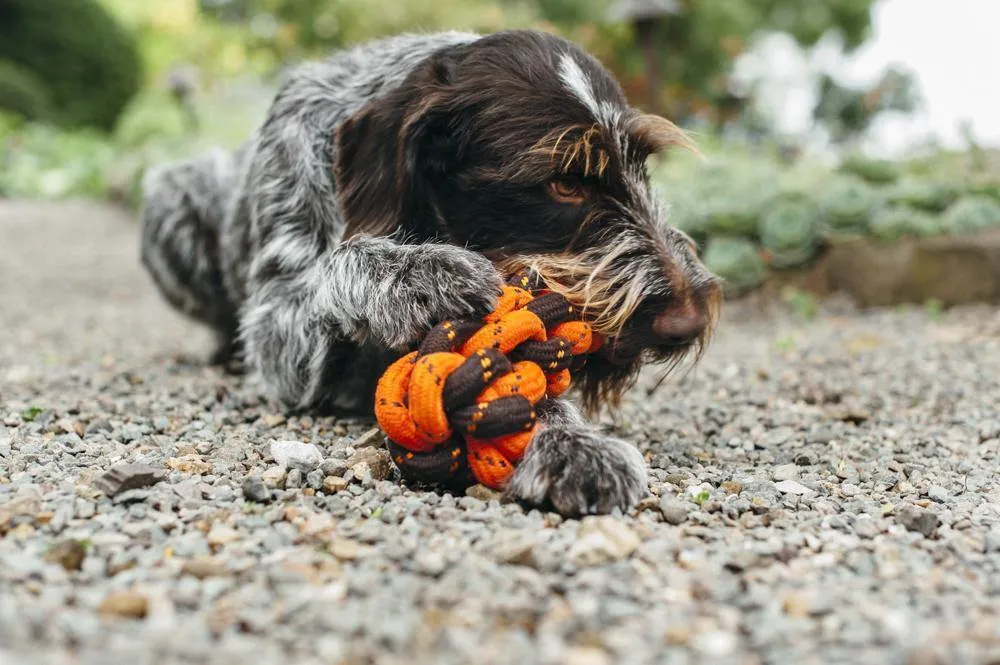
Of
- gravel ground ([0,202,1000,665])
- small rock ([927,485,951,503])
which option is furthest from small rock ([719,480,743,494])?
small rock ([927,485,951,503])

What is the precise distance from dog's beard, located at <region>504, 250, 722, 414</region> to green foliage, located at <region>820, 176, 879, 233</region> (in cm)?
445

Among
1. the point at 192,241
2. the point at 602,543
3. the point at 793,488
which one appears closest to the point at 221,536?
the point at 602,543

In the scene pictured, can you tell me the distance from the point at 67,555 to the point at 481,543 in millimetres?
910

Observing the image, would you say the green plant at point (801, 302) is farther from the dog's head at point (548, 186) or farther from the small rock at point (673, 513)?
the small rock at point (673, 513)

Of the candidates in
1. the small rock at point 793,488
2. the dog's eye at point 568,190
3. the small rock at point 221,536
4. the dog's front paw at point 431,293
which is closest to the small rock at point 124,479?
the small rock at point 221,536

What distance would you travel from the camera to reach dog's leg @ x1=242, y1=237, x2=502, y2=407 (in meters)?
2.88

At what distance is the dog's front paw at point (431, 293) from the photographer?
283cm

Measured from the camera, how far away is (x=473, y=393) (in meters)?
2.58

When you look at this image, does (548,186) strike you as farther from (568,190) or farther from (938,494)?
(938,494)

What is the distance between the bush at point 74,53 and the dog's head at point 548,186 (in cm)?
1761

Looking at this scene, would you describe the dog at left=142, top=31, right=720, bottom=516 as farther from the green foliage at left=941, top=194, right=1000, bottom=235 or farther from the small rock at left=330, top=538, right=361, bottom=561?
the green foliage at left=941, top=194, right=1000, bottom=235

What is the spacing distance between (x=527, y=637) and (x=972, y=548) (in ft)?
4.00

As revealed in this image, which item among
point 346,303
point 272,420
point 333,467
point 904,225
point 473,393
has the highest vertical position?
point 904,225

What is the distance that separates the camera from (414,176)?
323cm
